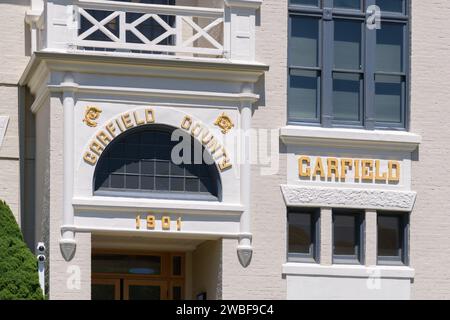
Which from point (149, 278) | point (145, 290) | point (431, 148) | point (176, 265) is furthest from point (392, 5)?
point (145, 290)

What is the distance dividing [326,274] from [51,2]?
7388 mm

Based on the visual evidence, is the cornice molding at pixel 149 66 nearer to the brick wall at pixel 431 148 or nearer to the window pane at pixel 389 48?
the window pane at pixel 389 48

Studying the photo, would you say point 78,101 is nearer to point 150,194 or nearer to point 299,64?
point 150,194

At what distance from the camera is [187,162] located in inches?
1351

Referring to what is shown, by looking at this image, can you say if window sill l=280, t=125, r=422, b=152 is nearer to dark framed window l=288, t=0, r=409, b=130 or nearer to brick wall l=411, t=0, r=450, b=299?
dark framed window l=288, t=0, r=409, b=130

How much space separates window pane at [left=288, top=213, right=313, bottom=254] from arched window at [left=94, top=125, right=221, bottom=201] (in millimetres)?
1693

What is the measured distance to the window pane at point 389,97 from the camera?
35656 mm

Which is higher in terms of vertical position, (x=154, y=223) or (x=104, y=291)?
(x=154, y=223)

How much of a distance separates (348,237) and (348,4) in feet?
15.1

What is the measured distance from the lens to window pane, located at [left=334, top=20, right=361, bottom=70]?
3547 cm

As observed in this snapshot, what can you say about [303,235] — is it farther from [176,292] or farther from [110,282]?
[110,282]

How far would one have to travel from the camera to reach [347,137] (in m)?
34.9

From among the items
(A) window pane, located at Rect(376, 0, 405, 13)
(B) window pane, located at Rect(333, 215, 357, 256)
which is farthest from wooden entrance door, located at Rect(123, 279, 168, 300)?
(A) window pane, located at Rect(376, 0, 405, 13)
